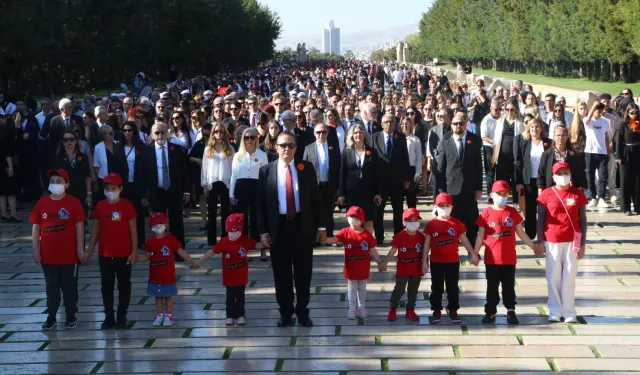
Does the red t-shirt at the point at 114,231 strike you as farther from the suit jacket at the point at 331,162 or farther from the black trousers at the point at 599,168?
the black trousers at the point at 599,168

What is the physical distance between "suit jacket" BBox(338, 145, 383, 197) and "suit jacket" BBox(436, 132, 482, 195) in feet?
3.00

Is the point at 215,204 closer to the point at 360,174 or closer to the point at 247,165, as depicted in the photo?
the point at 247,165

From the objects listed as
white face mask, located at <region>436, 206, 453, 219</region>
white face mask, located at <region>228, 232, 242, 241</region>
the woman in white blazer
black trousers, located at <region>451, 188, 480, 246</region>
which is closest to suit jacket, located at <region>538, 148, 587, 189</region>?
black trousers, located at <region>451, 188, 480, 246</region>

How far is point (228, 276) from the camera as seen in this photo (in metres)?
9.72

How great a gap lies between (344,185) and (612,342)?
4758mm

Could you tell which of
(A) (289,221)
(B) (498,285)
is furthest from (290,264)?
(B) (498,285)

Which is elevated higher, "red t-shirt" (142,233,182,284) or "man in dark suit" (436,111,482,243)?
"man in dark suit" (436,111,482,243)

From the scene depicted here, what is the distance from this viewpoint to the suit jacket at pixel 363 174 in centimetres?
1277

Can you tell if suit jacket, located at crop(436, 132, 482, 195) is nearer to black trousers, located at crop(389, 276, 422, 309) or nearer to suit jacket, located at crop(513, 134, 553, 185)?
suit jacket, located at crop(513, 134, 553, 185)

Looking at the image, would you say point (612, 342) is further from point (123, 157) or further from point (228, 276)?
point (123, 157)

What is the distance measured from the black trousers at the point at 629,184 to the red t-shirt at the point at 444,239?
282 inches

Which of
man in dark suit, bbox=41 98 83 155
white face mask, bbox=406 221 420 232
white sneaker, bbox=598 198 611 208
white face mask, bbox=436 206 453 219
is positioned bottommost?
white sneaker, bbox=598 198 611 208

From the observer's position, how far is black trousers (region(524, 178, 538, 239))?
44.3 feet

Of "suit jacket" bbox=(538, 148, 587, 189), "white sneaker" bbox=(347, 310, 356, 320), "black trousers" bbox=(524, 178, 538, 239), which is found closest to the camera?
"white sneaker" bbox=(347, 310, 356, 320)
